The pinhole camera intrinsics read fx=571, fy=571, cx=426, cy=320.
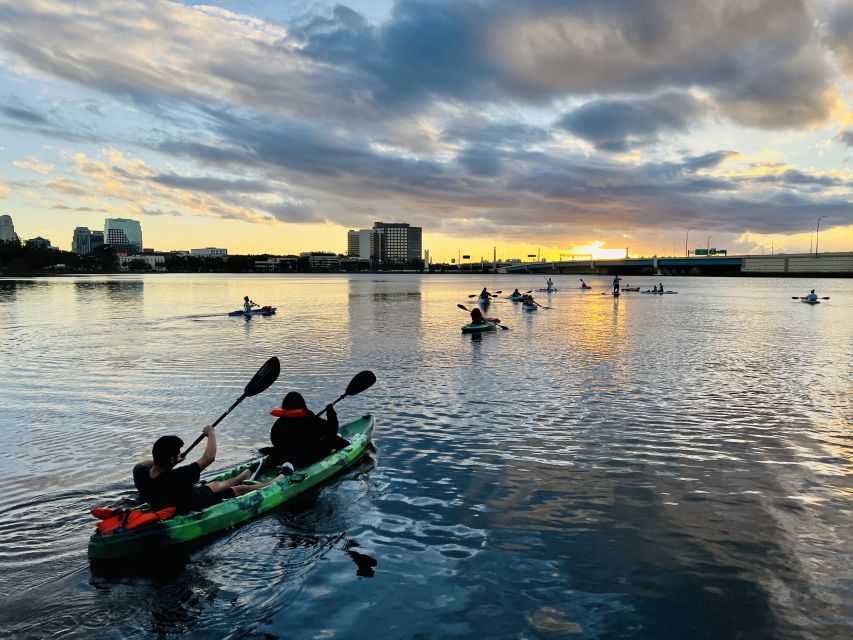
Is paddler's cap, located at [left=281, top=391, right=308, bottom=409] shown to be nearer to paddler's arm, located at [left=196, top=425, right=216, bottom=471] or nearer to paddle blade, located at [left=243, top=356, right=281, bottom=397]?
paddler's arm, located at [left=196, top=425, right=216, bottom=471]

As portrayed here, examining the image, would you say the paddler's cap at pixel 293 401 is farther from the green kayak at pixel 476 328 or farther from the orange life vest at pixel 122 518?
the green kayak at pixel 476 328

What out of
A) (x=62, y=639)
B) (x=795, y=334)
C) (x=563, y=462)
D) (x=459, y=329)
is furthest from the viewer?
(x=459, y=329)

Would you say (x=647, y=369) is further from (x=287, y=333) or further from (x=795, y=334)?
(x=287, y=333)

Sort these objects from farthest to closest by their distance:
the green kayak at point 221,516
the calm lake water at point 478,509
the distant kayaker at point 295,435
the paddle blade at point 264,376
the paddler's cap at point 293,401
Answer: the paddle blade at point 264,376 < the distant kayaker at point 295,435 < the paddler's cap at point 293,401 < the green kayak at point 221,516 < the calm lake water at point 478,509

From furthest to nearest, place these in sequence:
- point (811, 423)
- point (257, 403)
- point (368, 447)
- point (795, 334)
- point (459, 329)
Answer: point (459, 329) → point (795, 334) → point (257, 403) → point (811, 423) → point (368, 447)

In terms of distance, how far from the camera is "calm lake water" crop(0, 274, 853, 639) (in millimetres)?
7426

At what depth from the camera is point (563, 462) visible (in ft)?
42.6

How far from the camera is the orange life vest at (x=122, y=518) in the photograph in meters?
8.39

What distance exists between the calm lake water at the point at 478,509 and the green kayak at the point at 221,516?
25cm

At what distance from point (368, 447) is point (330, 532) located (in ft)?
13.8

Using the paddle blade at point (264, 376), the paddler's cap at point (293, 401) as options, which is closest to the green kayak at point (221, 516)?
the paddler's cap at point (293, 401)

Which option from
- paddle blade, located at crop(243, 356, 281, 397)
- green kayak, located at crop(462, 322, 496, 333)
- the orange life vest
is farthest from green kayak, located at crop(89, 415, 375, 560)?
green kayak, located at crop(462, 322, 496, 333)

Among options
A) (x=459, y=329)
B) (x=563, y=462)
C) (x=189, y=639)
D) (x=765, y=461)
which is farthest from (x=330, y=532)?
(x=459, y=329)

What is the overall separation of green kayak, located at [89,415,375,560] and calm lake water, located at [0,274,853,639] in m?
0.25
